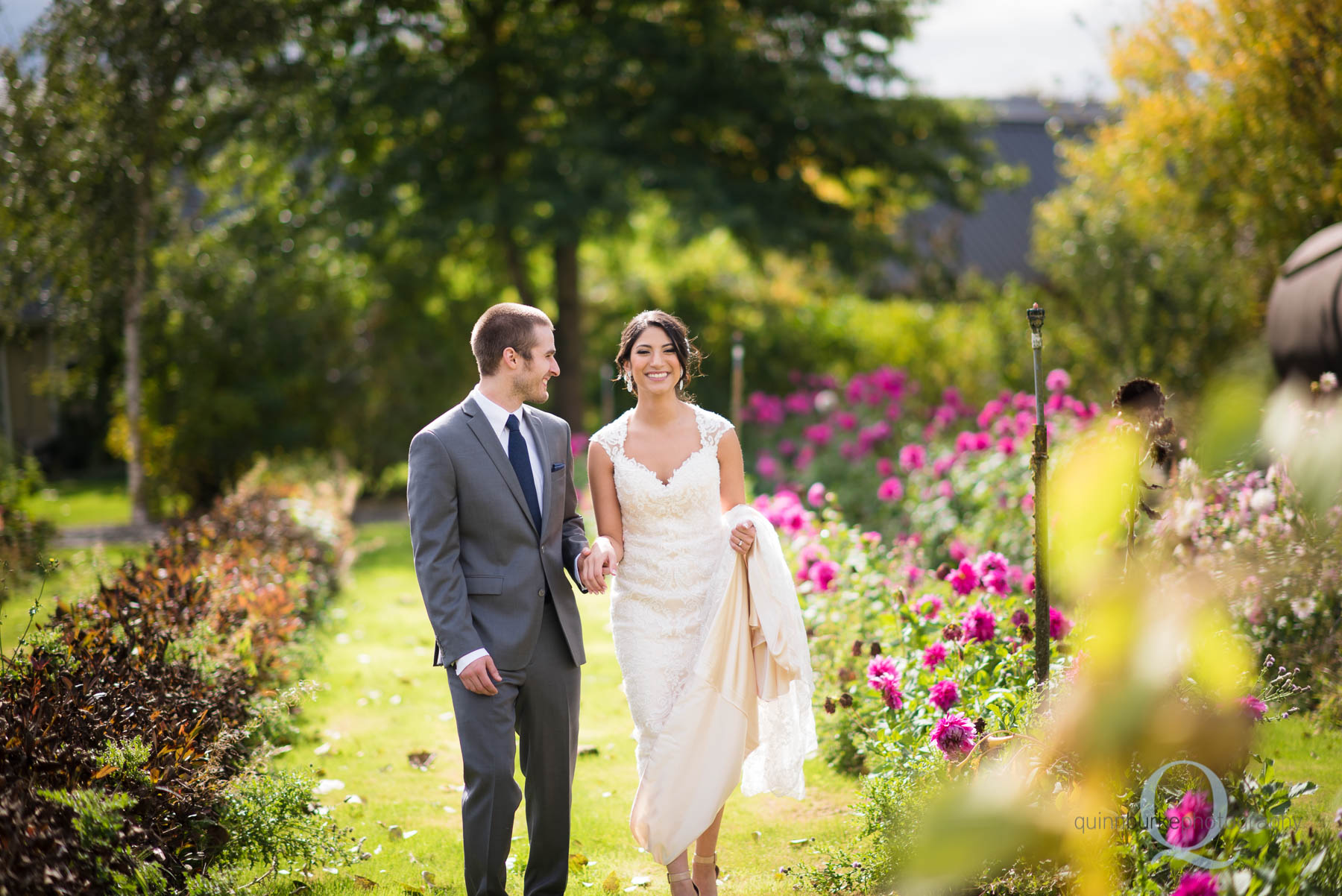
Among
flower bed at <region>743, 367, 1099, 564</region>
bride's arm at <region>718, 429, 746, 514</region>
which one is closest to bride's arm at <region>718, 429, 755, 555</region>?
bride's arm at <region>718, 429, 746, 514</region>

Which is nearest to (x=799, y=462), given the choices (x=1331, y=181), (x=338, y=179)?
(x=1331, y=181)

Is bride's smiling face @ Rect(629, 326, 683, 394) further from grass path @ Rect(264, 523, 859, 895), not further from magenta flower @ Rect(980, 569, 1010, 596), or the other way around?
grass path @ Rect(264, 523, 859, 895)

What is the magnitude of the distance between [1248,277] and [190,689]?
10310 mm

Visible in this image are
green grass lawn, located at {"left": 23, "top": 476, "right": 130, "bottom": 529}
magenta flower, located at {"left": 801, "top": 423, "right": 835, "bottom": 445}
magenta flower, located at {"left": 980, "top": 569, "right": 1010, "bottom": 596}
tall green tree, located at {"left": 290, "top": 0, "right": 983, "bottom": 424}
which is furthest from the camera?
tall green tree, located at {"left": 290, "top": 0, "right": 983, "bottom": 424}

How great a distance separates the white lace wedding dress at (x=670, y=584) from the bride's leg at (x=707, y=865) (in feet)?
0.97

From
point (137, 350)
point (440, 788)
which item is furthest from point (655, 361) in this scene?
point (137, 350)

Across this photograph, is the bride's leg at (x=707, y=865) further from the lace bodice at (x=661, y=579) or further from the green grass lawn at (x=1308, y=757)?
the green grass lawn at (x=1308, y=757)

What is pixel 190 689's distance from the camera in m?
4.13

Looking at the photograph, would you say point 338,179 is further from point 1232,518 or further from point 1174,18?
point 1232,518

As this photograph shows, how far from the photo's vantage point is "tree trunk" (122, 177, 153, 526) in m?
11.5

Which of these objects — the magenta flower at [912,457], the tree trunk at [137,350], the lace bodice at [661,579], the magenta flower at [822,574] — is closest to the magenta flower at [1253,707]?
the lace bodice at [661,579]

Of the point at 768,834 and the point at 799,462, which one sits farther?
the point at 799,462

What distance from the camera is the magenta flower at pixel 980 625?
4.02 metres

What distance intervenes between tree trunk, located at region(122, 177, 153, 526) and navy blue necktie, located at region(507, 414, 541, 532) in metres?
9.79
